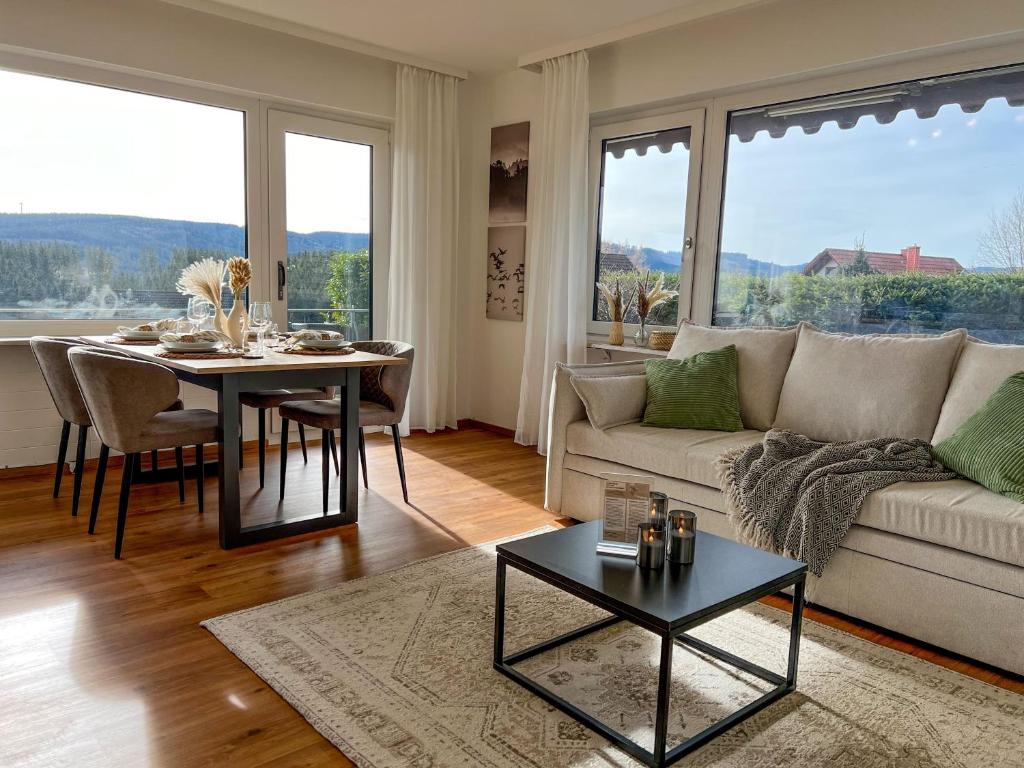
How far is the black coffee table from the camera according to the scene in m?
1.79

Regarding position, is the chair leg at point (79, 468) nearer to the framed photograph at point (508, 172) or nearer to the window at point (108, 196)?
the window at point (108, 196)

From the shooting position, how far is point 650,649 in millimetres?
2379

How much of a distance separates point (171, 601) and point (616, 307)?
3.13 meters

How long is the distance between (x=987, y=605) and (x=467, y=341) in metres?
4.23

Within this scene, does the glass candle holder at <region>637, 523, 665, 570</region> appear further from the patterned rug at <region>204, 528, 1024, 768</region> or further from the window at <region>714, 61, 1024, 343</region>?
the window at <region>714, 61, 1024, 343</region>

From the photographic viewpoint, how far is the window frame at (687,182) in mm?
4559

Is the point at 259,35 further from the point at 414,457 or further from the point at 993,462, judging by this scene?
the point at 993,462

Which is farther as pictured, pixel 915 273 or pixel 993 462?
pixel 915 273

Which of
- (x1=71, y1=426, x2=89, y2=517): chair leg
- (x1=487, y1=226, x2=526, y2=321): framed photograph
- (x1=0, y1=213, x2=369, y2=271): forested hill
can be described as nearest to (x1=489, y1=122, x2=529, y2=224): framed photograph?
(x1=487, y1=226, x2=526, y2=321): framed photograph

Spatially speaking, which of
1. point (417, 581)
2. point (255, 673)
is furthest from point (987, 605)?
point (255, 673)

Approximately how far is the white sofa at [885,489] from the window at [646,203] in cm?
92

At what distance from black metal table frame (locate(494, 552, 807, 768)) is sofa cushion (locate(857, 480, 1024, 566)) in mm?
A: 577

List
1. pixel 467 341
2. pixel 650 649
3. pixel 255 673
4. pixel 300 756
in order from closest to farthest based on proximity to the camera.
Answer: pixel 300 756 → pixel 255 673 → pixel 650 649 → pixel 467 341

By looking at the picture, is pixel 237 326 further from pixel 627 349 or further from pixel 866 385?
pixel 866 385
